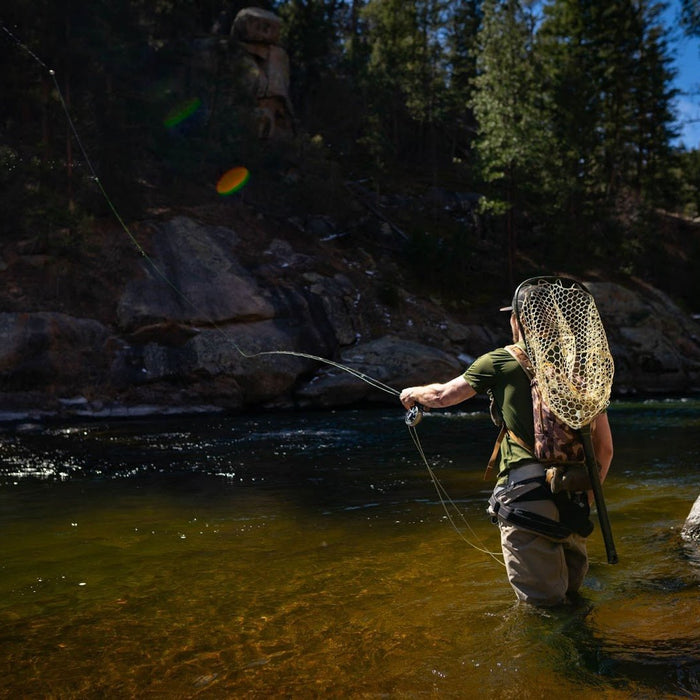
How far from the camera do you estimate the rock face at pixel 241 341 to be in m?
19.0

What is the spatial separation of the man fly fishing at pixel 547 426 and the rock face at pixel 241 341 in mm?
12180

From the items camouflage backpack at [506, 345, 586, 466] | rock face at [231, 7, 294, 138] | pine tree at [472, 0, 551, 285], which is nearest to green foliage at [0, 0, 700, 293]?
pine tree at [472, 0, 551, 285]

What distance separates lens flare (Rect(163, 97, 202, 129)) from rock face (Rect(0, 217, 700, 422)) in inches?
229

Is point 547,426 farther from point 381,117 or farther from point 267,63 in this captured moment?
point 381,117

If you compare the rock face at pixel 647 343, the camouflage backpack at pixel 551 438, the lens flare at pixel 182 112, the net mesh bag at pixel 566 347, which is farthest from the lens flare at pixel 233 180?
the camouflage backpack at pixel 551 438

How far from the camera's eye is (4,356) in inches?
711

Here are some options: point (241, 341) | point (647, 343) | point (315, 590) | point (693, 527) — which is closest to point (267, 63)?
point (241, 341)

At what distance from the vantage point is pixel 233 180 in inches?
1177

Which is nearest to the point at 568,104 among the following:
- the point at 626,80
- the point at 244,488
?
the point at 626,80

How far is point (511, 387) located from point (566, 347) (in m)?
0.42

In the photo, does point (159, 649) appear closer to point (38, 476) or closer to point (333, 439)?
point (38, 476)

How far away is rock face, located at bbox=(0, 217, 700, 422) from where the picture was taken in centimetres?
1905

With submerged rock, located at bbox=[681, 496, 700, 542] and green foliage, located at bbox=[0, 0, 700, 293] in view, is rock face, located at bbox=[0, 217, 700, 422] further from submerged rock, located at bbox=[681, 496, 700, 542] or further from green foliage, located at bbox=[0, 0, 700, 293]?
submerged rock, located at bbox=[681, 496, 700, 542]

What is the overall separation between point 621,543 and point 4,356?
1612cm
